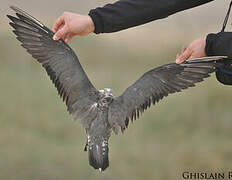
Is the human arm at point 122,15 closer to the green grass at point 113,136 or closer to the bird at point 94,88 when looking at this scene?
the bird at point 94,88

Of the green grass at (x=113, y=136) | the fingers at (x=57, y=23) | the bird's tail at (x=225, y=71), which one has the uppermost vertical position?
the fingers at (x=57, y=23)

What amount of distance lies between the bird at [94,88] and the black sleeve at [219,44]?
61mm

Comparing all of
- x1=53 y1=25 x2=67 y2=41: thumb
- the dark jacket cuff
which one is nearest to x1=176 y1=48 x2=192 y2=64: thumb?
the dark jacket cuff

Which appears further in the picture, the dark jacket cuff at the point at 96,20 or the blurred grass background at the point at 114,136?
the blurred grass background at the point at 114,136

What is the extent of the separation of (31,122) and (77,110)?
7.90 feet

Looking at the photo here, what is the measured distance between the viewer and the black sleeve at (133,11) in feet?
5.73

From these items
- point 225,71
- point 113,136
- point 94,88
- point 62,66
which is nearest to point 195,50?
point 225,71

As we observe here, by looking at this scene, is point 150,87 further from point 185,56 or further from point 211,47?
point 211,47

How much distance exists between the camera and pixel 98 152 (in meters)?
1.89

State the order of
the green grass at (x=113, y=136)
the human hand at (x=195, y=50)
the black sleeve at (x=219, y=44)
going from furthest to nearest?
1. the green grass at (x=113, y=136)
2. the human hand at (x=195, y=50)
3. the black sleeve at (x=219, y=44)

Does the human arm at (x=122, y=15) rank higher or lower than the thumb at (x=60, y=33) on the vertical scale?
higher

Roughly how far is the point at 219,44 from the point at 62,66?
1.93ft

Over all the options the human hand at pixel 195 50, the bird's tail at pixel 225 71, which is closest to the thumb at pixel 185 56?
the human hand at pixel 195 50

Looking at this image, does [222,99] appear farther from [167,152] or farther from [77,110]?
[77,110]
